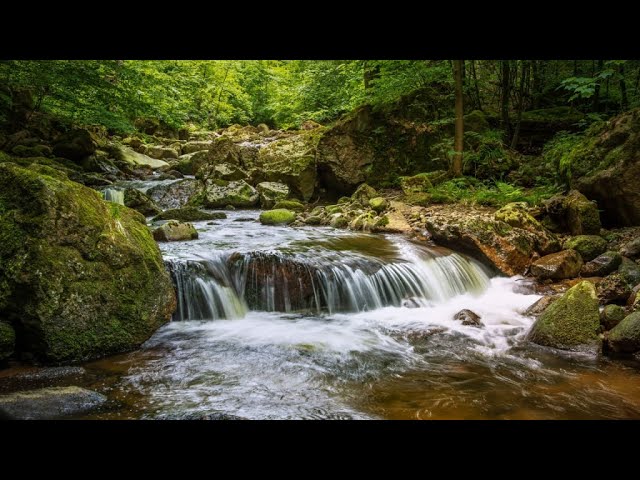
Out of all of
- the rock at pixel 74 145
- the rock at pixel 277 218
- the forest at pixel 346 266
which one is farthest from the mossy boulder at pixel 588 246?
the rock at pixel 74 145

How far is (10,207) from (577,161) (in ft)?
33.5

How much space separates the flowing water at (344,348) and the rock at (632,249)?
1762 millimetres

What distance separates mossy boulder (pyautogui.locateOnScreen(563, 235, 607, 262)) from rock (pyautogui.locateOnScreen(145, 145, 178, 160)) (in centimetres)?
1968

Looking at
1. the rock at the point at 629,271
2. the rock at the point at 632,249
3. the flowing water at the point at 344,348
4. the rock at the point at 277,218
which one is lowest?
the flowing water at the point at 344,348

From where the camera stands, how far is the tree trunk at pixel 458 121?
37.9 feet

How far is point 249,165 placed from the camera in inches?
634

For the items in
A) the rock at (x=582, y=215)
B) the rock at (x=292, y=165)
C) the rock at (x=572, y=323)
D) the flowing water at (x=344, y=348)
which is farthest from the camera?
the rock at (x=292, y=165)

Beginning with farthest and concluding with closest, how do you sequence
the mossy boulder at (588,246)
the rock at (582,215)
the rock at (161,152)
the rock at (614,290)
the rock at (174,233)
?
the rock at (161,152) < the rock at (174,233) < the rock at (582,215) < the mossy boulder at (588,246) < the rock at (614,290)

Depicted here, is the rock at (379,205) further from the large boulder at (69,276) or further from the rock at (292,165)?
the large boulder at (69,276)

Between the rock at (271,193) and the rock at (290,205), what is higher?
the rock at (271,193)

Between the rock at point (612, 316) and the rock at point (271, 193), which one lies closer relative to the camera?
the rock at point (612, 316)

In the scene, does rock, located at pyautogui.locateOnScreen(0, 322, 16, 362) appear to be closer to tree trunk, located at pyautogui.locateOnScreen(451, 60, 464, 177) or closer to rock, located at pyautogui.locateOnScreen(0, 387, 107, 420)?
rock, located at pyautogui.locateOnScreen(0, 387, 107, 420)
